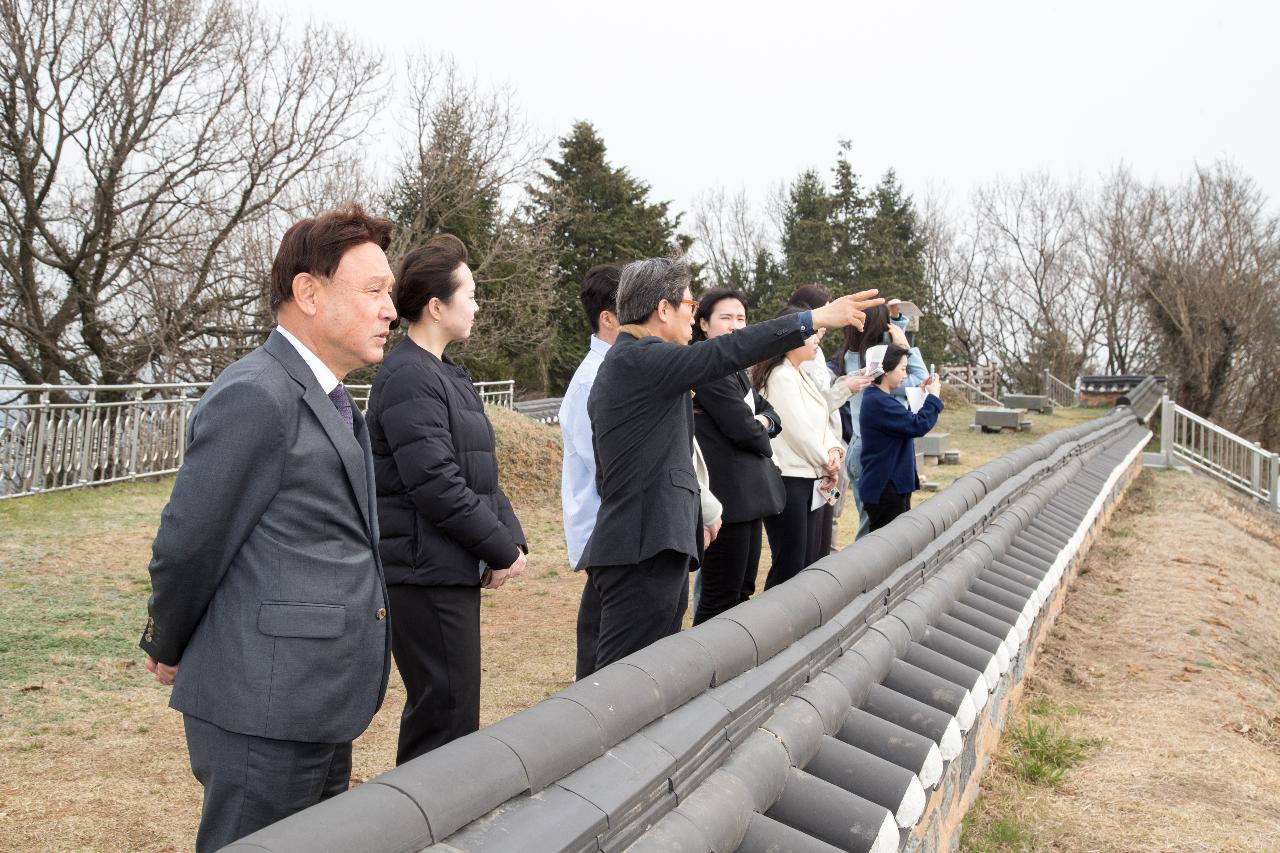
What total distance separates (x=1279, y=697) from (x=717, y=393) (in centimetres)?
389

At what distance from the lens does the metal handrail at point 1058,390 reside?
1528 inches

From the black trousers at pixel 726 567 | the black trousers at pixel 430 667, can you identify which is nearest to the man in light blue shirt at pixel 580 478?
the black trousers at pixel 726 567

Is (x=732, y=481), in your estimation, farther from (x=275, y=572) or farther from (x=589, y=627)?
(x=275, y=572)

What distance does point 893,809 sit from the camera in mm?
2467

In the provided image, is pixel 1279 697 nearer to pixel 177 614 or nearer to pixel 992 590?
pixel 992 590

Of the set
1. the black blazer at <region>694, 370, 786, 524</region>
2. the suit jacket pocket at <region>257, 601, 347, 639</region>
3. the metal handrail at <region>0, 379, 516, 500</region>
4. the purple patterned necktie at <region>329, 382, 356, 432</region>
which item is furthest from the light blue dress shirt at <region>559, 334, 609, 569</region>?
the metal handrail at <region>0, 379, 516, 500</region>

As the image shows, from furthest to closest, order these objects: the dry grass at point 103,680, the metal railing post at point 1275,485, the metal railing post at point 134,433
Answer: the metal railing post at point 1275,485, the metal railing post at point 134,433, the dry grass at point 103,680

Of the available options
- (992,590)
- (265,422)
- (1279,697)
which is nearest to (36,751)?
(265,422)

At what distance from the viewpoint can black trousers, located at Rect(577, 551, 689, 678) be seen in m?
3.35

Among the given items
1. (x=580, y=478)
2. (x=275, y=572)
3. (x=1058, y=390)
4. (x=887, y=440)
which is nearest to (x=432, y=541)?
(x=580, y=478)

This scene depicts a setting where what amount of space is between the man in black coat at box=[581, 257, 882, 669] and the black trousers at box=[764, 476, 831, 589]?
1.59m

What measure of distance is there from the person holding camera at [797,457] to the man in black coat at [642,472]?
1.65m

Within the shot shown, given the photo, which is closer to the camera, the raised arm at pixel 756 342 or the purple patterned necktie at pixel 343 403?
the purple patterned necktie at pixel 343 403

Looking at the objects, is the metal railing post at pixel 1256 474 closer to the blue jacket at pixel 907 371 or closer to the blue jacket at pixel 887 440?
the blue jacket at pixel 907 371
